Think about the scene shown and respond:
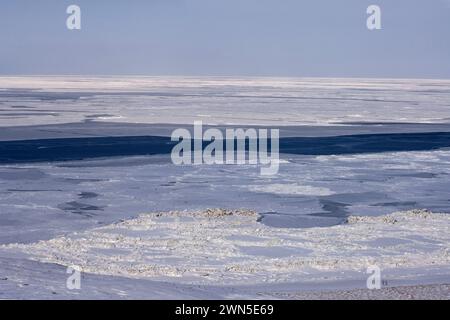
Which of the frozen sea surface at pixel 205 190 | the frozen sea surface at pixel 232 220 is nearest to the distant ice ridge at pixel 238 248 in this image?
the frozen sea surface at pixel 232 220

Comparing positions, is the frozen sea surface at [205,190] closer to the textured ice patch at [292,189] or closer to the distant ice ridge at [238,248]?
the textured ice patch at [292,189]

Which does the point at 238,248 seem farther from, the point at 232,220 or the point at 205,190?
the point at 205,190

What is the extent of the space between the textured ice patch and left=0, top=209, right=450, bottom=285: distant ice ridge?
182 cm

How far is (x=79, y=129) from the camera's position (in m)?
22.1

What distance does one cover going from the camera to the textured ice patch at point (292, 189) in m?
12.3

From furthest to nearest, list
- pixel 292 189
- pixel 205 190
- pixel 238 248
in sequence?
1. pixel 292 189
2. pixel 205 190
3. pixel 238 248

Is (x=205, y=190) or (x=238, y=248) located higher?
(x=205, y=190)

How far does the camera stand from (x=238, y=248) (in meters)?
8.77

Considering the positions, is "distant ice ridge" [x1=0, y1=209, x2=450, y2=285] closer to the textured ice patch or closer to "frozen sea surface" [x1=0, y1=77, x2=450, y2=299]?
"frozen sea surface" [x1=0, y1=77, x2=450, y2=299]

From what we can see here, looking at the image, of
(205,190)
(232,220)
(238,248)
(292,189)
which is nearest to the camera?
(238,248)

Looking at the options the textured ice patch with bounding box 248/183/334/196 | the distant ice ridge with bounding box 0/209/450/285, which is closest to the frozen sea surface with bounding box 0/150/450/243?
the textured ice patch with bounding box 248/183/334/196

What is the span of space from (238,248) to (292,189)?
158 inches

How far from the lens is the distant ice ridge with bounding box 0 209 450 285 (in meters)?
7.80

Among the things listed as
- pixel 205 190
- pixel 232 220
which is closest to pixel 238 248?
pixel 232 220
